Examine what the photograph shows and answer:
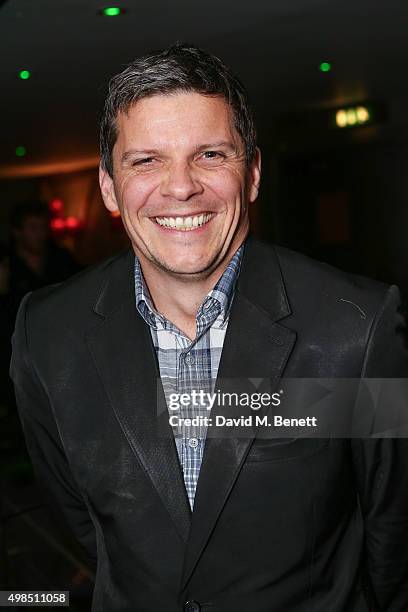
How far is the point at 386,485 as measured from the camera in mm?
1241

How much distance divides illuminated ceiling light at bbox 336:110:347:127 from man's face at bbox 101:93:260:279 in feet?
6.20

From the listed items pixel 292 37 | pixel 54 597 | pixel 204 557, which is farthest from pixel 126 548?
pixel 292 37

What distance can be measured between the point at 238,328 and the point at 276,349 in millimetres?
64

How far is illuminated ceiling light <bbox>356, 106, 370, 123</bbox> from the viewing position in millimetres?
2943

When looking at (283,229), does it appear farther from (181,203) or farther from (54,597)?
(181,203)

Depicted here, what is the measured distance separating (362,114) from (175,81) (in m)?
1.95

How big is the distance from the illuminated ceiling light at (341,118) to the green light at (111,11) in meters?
0.98

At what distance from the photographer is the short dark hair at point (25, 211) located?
284cm

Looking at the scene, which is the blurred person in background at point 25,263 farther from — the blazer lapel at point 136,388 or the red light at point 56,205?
the blazer lapel at point 136,388

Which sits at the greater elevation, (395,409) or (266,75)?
(266,75)

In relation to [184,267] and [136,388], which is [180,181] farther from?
[136,388]

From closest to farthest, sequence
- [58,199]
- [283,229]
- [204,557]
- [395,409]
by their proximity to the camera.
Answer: [204,557] → [395,409] → [283,229] → [58,199]

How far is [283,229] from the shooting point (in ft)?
10.0

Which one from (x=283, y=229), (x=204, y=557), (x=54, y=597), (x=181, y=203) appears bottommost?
(x=54, y=597)
